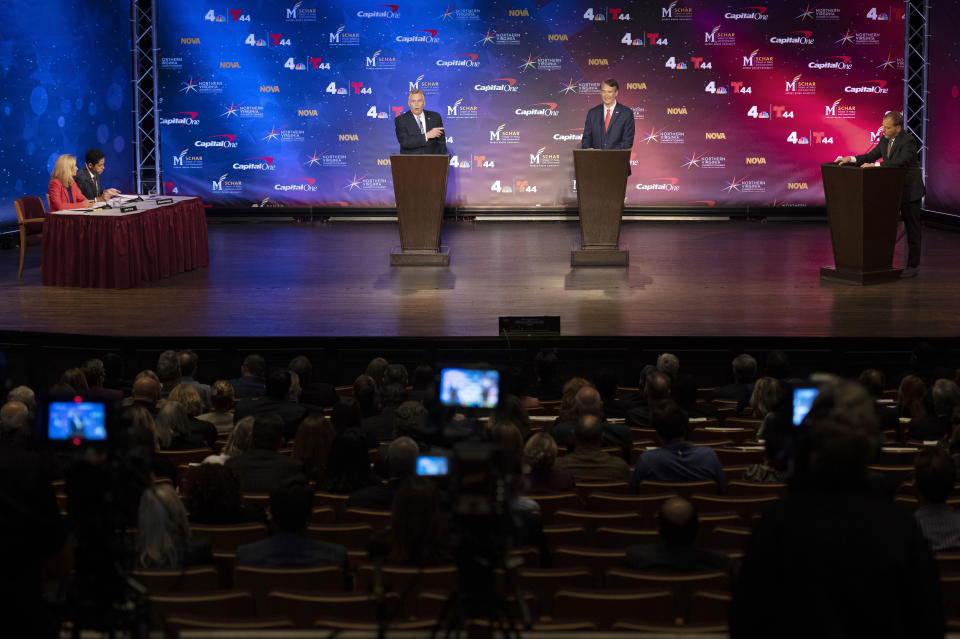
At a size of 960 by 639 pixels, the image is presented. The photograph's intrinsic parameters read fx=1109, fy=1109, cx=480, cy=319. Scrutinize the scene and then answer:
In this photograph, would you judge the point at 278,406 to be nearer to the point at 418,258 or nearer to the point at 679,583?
the point at 679,583

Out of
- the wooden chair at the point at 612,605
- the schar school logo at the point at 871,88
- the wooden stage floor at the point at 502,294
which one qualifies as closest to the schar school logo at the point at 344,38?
the wooden stage floor at the point at 502,294

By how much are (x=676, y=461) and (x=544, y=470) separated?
628 mm

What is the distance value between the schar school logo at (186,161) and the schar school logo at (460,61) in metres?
3.48

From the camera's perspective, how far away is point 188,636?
3.14 metres

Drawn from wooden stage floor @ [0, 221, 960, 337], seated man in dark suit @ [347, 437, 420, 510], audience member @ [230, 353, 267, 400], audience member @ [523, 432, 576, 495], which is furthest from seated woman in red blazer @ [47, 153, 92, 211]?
audience member @ [523, 432, 576, 495]

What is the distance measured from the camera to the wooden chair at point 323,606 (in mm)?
3338

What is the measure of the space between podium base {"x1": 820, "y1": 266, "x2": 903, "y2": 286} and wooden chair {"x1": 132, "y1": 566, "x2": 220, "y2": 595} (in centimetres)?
747

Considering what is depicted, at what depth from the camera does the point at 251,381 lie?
23.5ft

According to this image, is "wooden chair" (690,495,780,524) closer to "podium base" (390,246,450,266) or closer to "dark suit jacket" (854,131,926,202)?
"dark suit jacket" (854,131,926,202)

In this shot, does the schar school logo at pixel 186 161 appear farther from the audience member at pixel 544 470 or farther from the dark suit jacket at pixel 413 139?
the audience member at pixel 544 470

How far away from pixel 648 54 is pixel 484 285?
19.2 ft

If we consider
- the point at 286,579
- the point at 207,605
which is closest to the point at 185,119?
the point at 286,579

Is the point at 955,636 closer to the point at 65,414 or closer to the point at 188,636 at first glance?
the point at 188,636

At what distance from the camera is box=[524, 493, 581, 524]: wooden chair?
15.5 ft
